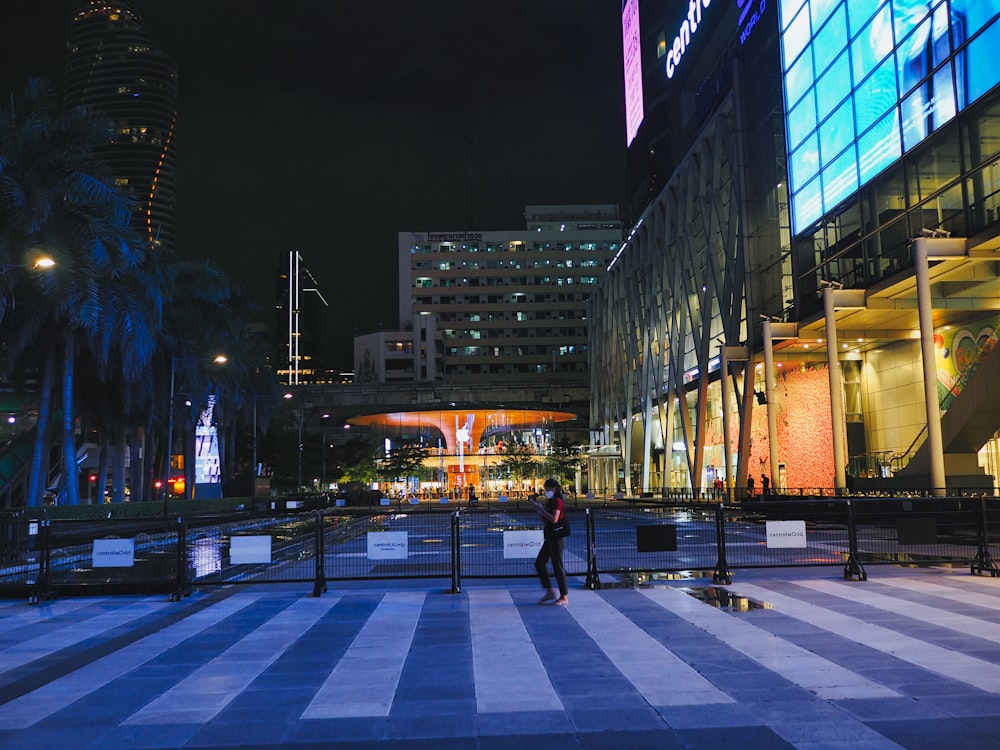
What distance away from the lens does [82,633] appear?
11664mm

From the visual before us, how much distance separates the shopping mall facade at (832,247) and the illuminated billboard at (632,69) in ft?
69.8

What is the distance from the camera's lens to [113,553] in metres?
15.4

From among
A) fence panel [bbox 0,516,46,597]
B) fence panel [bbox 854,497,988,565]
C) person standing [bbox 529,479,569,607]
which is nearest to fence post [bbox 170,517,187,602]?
fence panel [bbox 0,516,46,597]

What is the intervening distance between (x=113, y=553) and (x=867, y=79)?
32.5 meters

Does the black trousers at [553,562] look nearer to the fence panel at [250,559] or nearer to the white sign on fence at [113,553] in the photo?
the fence panel at [250,559]

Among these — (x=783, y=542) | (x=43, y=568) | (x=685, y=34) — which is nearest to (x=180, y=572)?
(x=43, y=568)

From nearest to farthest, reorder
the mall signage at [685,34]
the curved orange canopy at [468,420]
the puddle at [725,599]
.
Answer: the puddle at [725,599] < the mall signage at [685,34] < the curved orange canopy at [468,420]

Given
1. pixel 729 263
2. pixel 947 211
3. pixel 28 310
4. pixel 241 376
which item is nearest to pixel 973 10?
pixel 947 211

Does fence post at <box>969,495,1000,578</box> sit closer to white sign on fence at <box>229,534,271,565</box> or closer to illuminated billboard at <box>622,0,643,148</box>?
white sign on fence at <box>229,534,271,565</box>

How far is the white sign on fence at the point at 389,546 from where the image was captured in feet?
A: 50.0

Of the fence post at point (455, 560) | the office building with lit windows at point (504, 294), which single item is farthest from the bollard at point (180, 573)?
the office building with lit windows at point (504, 294)

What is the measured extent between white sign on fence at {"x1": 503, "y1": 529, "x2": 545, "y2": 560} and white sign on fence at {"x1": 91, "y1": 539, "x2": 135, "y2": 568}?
22.4 ft

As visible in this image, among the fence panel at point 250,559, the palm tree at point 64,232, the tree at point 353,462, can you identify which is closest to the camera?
the fence panel at point 250,559

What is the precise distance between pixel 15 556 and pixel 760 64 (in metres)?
44.1
